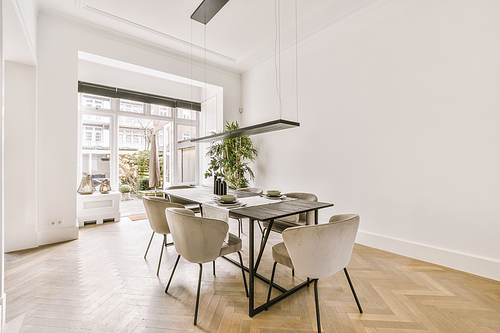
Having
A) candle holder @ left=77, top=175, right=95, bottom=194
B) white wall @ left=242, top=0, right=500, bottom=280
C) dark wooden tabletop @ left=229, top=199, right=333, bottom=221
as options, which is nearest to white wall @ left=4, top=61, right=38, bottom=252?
candle holder @ left=77, top=175, right=95, bottom=194

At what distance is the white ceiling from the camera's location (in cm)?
315

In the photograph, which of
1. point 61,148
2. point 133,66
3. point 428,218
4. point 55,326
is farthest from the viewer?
point 133,66

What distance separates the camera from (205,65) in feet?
16.2

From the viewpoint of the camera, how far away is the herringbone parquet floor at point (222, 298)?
1.64m

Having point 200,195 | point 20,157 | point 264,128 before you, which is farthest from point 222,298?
point 20,157

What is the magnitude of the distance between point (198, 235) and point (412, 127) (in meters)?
2.80

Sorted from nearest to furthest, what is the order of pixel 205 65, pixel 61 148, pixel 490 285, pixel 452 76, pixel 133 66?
pixel 490 285 < pixel 452 76 < pixel 61 148 < pixel 133 66 < pixel 205 65

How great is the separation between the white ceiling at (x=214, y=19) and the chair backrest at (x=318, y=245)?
3088 millimetres

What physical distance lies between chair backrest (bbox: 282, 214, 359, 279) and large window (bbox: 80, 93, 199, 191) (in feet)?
15.1

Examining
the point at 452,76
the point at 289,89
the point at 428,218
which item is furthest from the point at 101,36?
the point at 428,218

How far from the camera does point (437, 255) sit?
2.63 m

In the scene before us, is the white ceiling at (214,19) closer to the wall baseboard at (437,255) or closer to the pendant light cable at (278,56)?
the pendant light cable at (278,56)

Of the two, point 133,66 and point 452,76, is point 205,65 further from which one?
point 452,76

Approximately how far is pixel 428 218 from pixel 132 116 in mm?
5591
